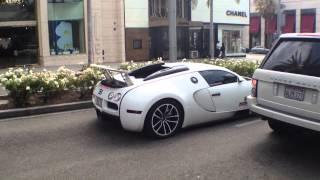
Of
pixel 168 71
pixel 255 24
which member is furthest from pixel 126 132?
pixel 255 24

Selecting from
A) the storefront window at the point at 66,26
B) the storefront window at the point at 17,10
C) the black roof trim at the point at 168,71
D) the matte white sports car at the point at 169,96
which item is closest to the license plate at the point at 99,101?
the matte white sports car at the point at 169,96

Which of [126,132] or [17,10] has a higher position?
[17,10]

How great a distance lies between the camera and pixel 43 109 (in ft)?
32.8

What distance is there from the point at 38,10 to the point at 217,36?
18058 millimetres

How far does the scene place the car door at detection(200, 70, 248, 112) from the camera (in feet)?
26.8

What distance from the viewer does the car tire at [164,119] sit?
7297mm

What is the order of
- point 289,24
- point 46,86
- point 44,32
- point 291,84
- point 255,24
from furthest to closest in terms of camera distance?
point 255,24
point 289,24
point 44,32
point 46,86
point 291,84

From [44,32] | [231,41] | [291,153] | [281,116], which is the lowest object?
[291,153]

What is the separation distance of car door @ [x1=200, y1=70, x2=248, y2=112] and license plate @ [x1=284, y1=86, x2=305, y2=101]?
1876 mm

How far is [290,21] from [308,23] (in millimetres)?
3024

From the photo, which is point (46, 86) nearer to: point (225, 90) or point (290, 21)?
point (225, 90)

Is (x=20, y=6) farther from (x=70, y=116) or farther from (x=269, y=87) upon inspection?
(x=269, y=87)

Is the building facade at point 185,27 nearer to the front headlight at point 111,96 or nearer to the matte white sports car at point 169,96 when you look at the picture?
the matte white sports car at point 169,96

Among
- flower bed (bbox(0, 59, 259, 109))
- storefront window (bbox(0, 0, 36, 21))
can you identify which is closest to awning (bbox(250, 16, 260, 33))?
storefront window (bbox(0, 0, 36, 21))
